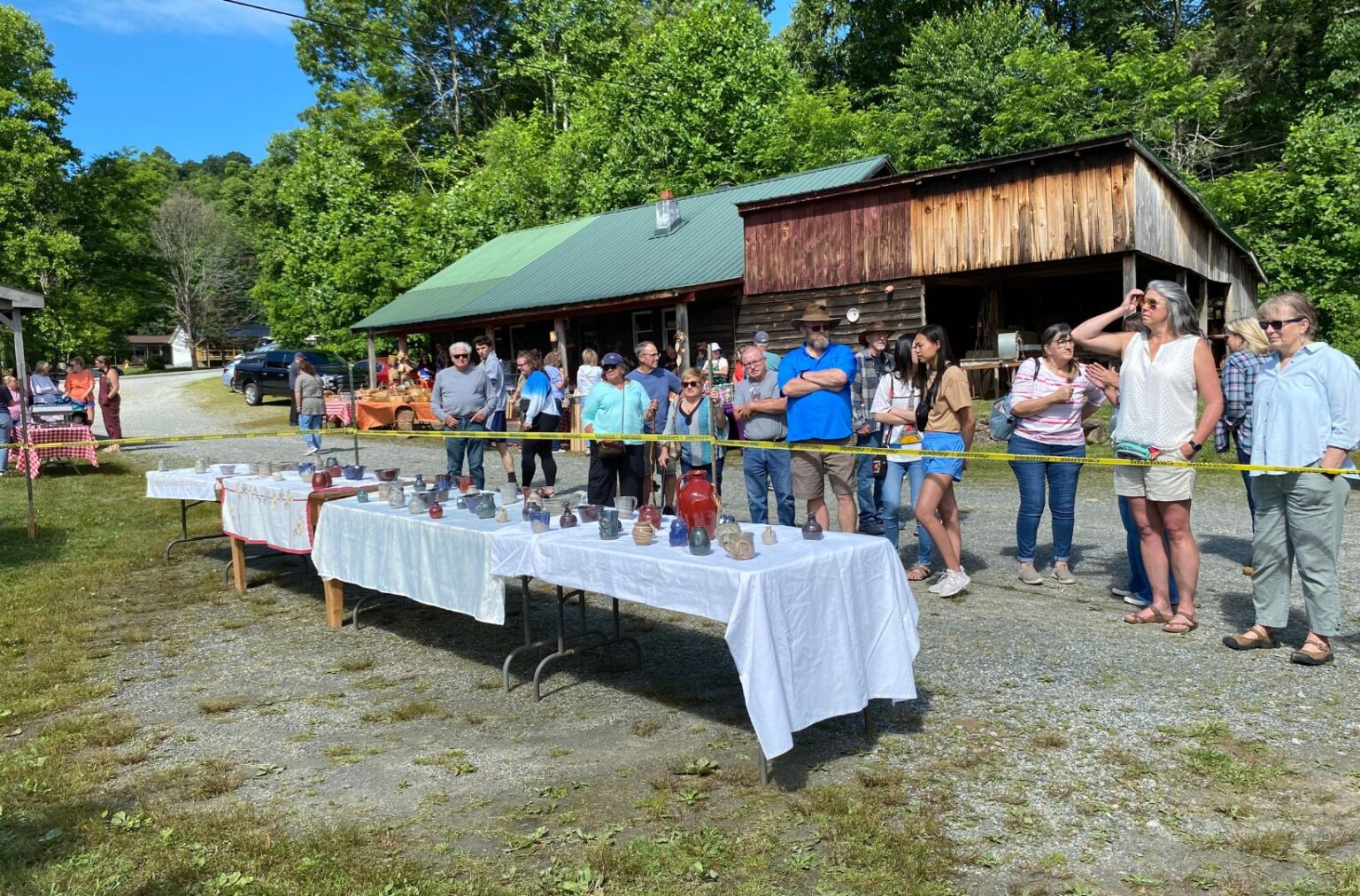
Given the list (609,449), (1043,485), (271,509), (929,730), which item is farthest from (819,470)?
(271,509)

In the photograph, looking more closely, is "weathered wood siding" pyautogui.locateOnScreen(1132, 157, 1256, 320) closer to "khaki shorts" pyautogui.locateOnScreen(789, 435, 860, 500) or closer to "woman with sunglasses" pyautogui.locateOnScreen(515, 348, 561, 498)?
"woman with sunglasses" pyautogui.locateOnScreen(515, 348, 561, 498)

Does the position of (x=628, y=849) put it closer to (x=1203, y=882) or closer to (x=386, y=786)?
(x=386, y=786)

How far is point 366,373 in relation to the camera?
1144 inches

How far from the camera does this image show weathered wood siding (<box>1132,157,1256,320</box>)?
48.9ft

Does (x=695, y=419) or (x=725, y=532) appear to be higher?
(x=695, y=419)

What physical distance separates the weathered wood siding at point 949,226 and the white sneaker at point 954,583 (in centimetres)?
1025

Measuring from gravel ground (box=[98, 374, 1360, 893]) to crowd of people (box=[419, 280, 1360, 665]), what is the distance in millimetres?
408

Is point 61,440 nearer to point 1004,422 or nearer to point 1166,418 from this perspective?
point 1004,422

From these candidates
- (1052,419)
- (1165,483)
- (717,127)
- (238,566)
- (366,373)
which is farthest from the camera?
(717,127)

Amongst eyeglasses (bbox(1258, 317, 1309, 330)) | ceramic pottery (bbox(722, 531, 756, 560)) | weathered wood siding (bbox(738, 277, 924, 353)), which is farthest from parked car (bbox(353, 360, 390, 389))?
eyeglasses (bbox(1258, 317, 1309, 330))

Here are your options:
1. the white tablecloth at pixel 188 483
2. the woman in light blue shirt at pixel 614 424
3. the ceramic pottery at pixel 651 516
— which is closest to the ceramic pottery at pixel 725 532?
the ceramic pottery at pixel 651 516

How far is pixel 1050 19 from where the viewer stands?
35531 millimetres

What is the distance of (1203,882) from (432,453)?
14.9m

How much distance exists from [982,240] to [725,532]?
44.1ft
